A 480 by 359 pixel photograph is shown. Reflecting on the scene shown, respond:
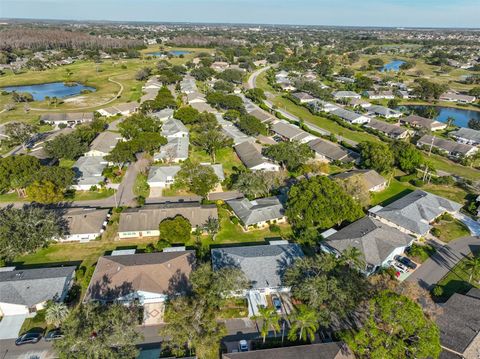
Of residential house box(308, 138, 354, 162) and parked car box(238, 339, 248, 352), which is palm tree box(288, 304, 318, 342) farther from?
residential house box(308, 138, 354, 162)

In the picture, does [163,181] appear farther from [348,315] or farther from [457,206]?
[457,206]

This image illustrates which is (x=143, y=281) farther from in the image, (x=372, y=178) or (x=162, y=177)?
(x=372, y=178)

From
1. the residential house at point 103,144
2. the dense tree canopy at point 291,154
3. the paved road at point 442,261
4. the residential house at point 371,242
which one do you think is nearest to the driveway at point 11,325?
the residential house at point 371,242

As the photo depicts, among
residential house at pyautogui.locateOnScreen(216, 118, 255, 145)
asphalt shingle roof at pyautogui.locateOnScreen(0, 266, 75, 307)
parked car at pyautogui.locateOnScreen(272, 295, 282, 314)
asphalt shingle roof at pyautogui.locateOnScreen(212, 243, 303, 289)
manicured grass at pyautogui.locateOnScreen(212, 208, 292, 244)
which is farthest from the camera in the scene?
residential house at pyautogui.locateOnScreen(216, 118, 255, 145)

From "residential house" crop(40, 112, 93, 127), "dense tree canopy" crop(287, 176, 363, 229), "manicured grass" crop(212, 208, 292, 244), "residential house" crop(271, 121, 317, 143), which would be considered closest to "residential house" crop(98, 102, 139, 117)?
"residential house" crop(40, 112, 93, 127)

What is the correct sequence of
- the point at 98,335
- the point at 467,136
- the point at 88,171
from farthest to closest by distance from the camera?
the point at 467,136, the point at 88,171, the point at 98,335

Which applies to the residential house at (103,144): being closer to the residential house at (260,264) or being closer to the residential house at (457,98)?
the residential house at (260,264)

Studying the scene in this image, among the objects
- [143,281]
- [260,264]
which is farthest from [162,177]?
[260,264]
